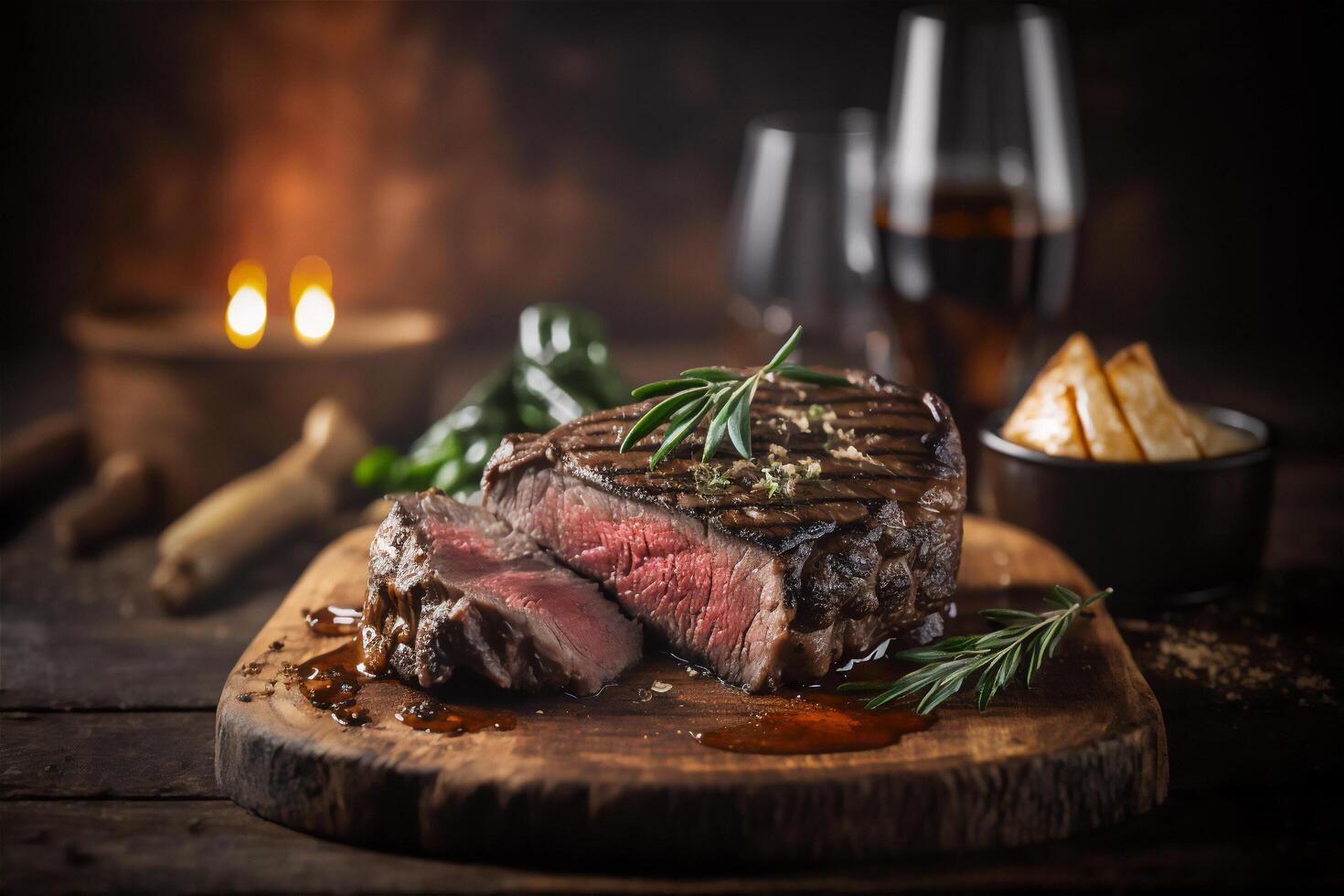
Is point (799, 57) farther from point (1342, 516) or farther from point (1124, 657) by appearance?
point (1124, 657)

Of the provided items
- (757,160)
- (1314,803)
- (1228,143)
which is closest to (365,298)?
(757,160)

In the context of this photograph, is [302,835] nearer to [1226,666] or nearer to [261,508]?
[261,508]

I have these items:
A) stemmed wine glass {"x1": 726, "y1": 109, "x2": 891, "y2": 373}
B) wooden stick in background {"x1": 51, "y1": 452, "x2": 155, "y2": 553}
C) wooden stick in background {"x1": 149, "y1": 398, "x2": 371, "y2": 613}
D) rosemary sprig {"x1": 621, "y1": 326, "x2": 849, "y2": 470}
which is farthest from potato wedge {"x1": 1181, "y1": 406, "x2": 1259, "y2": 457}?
wooden stick in background {"x1": 51, "y1": 452, "x2": 155, "y2": 553}

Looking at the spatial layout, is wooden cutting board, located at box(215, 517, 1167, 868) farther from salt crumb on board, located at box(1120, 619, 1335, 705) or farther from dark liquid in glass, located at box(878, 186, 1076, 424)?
dark liquid in glass, located at box(878, 186, 1076, 424)

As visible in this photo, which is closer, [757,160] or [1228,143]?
[757,160]

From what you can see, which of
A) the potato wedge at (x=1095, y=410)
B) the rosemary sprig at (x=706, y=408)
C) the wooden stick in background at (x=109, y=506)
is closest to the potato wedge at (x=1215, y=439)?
the potato wedge at (x=1095, y=410)

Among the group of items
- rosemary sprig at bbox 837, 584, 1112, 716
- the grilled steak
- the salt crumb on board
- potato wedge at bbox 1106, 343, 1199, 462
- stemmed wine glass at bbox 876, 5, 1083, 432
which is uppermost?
stemmed wine glass at bbox 876, 5, 1083, 432

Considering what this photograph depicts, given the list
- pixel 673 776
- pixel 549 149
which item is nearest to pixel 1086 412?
pixel 673 776
